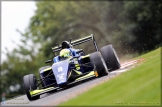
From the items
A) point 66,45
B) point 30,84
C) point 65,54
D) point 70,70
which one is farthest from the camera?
point 66,45

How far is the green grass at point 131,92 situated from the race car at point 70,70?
15.4ft

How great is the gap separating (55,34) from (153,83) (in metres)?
51.1

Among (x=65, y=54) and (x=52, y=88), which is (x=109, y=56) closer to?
(x=65, y=54)

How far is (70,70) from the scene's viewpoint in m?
19.1

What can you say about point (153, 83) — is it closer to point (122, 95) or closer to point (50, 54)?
point (122, 95)

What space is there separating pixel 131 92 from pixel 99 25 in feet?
118

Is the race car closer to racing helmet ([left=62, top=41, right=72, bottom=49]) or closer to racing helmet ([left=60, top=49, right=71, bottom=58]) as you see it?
racing helmet ([left=60, top=49, right=71, bottom=58])

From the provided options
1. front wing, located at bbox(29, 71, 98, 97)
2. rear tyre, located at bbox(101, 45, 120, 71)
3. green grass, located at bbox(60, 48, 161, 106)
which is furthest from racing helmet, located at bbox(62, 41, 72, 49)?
green grass, located at bbox(60, 48, 161, 106)

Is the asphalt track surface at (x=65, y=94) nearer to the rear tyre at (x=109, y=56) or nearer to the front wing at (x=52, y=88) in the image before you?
the front wing at (x=52, y=88)

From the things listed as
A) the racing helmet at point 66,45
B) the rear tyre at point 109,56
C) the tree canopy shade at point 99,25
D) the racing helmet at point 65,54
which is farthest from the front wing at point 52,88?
the tree canopy shade at point 99,25

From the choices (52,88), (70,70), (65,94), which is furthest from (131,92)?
(70,70)

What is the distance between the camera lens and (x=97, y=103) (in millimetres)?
11836

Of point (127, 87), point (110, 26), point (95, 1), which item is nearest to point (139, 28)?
point (110, 26)

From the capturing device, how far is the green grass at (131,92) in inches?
435
